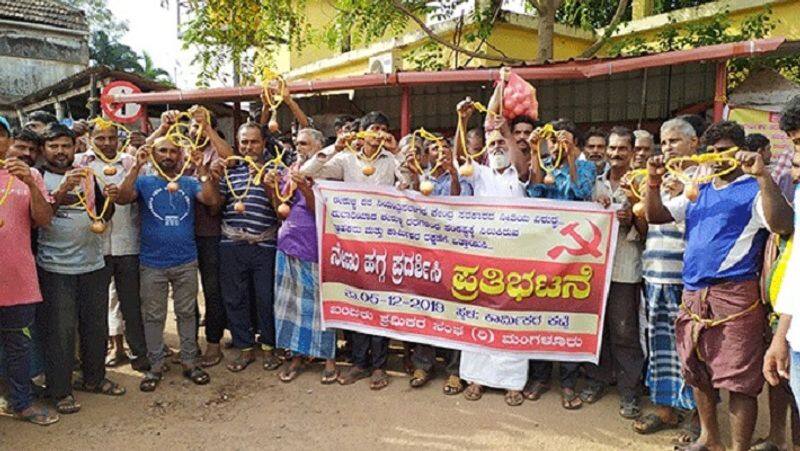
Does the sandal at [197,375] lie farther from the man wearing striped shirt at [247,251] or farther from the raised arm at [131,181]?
the raised arm at [131,181]

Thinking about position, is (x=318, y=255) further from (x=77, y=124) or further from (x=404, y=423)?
(x=77, y=124)

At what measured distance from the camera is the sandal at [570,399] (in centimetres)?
402

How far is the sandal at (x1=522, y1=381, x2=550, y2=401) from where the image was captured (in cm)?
414

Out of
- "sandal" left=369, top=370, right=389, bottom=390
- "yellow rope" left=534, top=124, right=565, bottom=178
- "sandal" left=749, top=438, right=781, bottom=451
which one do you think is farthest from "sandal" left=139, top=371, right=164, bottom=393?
"sandal" left=749, top=438, right=781, bottom=451

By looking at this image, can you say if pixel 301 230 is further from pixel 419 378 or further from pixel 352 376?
pixel 419 378

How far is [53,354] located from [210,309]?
1151 millimetres

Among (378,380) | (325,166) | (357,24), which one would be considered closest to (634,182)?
(325,166)

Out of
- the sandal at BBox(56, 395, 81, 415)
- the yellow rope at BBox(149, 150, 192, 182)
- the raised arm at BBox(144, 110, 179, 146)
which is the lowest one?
the sandal at BBox(56, 395, 81, 415)

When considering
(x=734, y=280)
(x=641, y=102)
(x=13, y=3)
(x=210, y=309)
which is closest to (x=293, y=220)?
(x=210, y=309)

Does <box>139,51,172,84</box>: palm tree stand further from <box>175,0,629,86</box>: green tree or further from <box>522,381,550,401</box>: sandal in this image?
<box>522,381,550,401</box>: sandal

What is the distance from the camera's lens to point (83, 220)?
4027 millimetres

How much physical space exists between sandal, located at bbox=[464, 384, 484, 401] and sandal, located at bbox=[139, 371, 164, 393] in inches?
88.0

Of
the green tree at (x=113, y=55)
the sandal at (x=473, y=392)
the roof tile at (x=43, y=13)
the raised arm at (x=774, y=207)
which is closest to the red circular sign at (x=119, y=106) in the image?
the sandal at (x=473, y=392)

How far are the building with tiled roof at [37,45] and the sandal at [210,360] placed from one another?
16.4 metres
